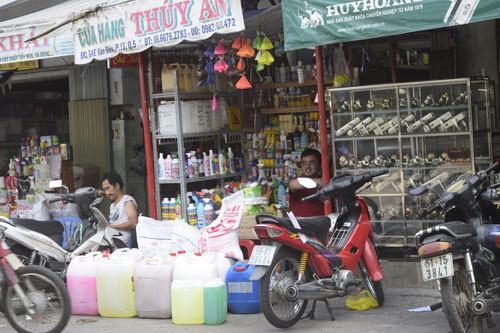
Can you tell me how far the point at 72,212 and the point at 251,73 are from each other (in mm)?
2978

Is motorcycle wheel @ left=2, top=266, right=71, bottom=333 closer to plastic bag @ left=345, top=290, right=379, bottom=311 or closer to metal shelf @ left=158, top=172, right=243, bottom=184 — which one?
plastic bag @ left=345, top=290, right=379, bottom=311

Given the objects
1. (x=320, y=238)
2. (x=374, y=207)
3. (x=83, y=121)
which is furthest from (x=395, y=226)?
(x=83, y=121)

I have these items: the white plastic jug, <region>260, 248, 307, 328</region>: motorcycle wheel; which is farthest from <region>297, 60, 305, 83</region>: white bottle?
<region>260, 248, 307, 328</region>: motorcycle wheel

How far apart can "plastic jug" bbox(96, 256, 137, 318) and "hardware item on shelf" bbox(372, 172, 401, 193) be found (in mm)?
2683

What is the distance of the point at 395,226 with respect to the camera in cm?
884

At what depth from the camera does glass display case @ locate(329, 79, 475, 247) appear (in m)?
8.52

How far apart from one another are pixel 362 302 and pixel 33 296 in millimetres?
3043

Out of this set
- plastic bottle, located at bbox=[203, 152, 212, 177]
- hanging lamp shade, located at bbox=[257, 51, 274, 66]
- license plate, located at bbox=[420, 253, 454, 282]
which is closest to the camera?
license plate, located at bbox=[420, 253, 454, 282]

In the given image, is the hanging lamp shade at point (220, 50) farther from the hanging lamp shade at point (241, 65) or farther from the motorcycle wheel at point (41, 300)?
the motorcycle wheel at point (41, 300)

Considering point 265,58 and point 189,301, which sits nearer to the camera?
point 189,301

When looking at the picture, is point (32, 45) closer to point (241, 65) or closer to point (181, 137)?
point (181, 137)

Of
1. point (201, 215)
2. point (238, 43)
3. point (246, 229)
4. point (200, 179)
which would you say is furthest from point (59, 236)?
point (238, 43)

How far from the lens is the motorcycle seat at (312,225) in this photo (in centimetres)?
718

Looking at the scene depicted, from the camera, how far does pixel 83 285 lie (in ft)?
27.4
